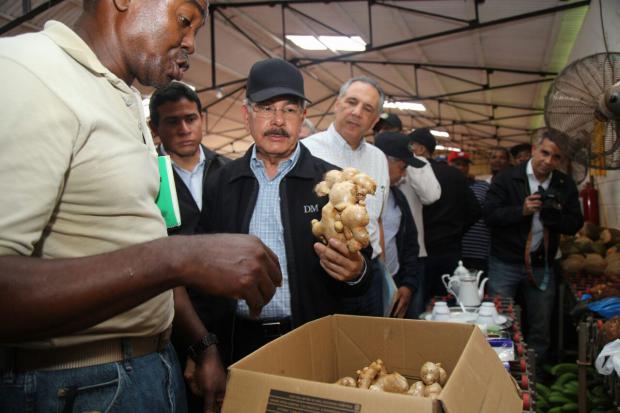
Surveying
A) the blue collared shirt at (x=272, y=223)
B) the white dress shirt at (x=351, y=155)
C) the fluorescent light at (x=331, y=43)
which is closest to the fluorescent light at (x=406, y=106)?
the fluorescent light at (x=331, y=43)

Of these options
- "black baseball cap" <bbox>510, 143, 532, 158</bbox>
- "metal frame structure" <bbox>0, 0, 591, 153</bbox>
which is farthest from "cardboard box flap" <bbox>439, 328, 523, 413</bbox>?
"black baseball cap" <bbox>510, 143, 532, 158</bbox>

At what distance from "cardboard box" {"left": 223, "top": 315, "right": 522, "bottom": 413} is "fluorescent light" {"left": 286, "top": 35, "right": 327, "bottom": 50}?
24.8 feet

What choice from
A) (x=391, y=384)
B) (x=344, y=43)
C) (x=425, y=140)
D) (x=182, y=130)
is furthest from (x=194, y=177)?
(x=344, y=43)

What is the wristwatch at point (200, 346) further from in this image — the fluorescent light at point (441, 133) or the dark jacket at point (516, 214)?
the fluorescent light at point (441, 133)

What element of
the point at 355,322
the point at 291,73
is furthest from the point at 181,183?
the point at 355,322

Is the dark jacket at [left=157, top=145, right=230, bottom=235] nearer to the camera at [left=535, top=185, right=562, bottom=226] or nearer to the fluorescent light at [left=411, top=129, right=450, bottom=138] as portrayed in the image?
the camera at [left=535, top=185, right=562, bottom=226]

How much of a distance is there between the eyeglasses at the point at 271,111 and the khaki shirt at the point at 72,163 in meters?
0.91

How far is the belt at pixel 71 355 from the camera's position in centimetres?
90

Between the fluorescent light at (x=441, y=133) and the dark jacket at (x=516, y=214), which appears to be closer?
the dark jacket at (x=516, y=214)

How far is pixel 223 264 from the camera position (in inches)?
32.0

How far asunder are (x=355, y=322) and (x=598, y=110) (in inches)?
94.2

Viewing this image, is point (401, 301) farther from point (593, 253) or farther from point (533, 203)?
point (593, 253)

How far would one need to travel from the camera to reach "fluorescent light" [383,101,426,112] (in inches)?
531

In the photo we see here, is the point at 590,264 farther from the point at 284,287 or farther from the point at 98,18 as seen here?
the point at 98,18
